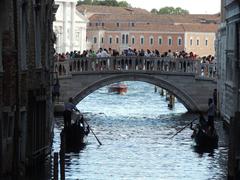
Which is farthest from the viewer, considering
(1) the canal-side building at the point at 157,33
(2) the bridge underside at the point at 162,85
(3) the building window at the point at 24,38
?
(1) the canal-side building at the point at 157,33

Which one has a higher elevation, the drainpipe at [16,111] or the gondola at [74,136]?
the drainpipe at [16,111]

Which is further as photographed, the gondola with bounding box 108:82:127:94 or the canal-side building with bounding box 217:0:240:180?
the gondola with bounding box 108:82:127:94

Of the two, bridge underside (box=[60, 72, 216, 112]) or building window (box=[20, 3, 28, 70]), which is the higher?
building window (box=[20, 3, 28, 70])

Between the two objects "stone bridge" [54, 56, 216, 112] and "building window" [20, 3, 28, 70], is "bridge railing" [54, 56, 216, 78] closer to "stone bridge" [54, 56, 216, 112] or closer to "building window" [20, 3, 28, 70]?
"stone bridge" [54, 56, 216, 112]

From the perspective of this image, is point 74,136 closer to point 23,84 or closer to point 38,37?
point 38,37

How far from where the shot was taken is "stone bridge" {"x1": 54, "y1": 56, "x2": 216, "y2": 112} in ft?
114

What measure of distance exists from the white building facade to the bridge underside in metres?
45.0

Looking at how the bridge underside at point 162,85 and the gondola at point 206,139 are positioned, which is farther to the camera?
the bridge underside at point 162,85

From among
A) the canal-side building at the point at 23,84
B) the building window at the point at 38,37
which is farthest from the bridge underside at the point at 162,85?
the building window at the point at 38,37

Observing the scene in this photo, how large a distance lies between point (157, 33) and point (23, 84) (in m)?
77.5

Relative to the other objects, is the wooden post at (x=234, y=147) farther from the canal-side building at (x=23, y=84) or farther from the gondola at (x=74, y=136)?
the gondola at (x=74, y=136)

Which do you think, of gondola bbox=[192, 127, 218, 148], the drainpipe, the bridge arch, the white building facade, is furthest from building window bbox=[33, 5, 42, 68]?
the white building facade

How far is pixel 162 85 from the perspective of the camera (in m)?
35.7

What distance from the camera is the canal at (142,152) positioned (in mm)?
18078
